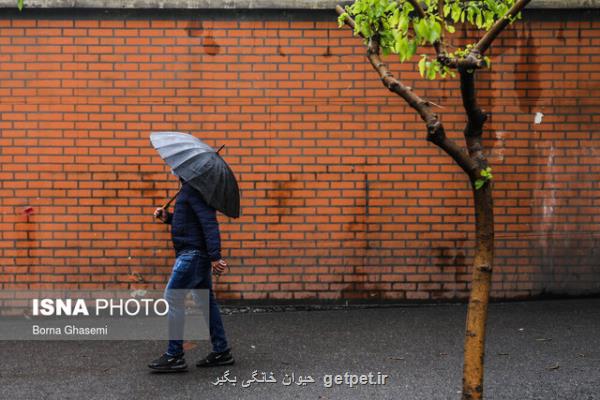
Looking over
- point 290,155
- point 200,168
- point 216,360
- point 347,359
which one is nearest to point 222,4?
point 290,155

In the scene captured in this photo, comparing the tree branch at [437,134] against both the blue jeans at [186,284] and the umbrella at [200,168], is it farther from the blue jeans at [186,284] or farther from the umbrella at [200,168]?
the blue jeans at [186,284]

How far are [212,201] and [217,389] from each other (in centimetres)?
134

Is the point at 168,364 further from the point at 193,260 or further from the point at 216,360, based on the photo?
the point at 193,260

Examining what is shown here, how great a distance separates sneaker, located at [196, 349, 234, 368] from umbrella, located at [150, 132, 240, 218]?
109cm

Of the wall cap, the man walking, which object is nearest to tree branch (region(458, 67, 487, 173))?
the man walking

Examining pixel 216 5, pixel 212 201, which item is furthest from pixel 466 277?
pixel 216 5

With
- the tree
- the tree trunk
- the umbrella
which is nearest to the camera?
the tree

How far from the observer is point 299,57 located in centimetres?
712

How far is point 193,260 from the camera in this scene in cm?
521

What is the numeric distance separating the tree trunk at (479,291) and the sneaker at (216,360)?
2.13 metres

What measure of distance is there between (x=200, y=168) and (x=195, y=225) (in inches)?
17.9

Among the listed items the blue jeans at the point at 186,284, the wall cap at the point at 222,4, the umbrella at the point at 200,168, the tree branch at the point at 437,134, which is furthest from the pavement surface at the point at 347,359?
the wall cap at the point at 222,4

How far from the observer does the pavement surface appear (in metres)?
4.76

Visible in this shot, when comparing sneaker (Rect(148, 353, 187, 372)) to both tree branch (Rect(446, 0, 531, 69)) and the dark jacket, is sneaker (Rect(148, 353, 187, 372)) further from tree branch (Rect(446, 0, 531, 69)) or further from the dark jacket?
tree branch (Rect(446, 0, 531, 69))
